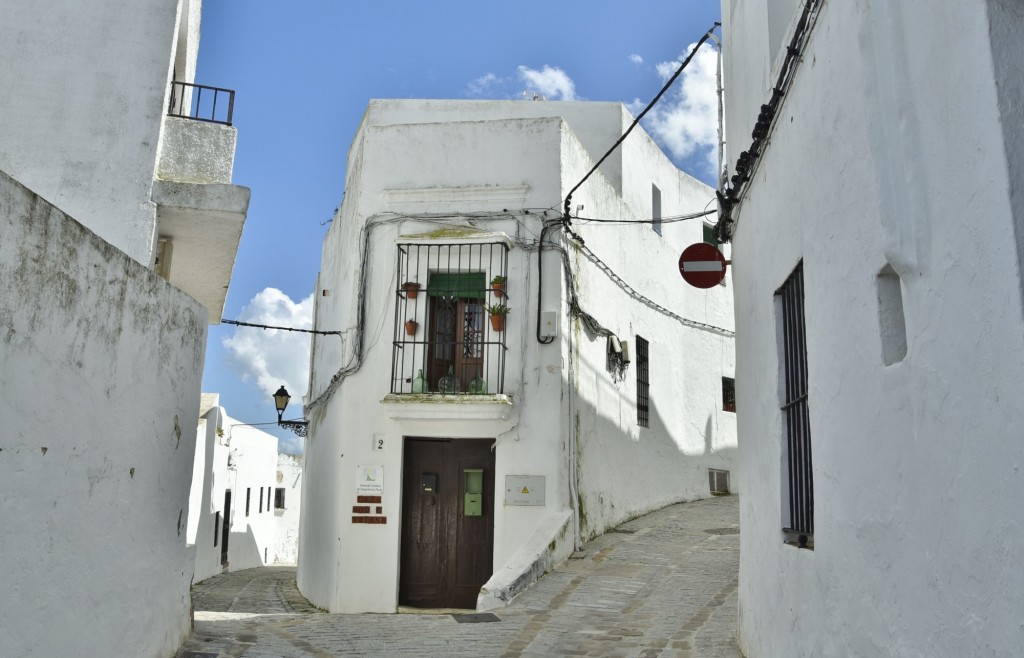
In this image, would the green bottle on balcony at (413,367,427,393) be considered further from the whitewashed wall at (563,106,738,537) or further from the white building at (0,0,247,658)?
the white building at (0,0,247,658)

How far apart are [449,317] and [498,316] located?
745mm

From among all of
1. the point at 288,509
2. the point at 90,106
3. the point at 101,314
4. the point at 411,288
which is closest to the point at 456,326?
the point at 411,288

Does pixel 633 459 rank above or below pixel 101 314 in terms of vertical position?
below

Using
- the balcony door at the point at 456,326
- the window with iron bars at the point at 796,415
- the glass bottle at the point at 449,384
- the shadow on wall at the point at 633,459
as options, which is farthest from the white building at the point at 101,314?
the shadow on wall at the point at 633,459

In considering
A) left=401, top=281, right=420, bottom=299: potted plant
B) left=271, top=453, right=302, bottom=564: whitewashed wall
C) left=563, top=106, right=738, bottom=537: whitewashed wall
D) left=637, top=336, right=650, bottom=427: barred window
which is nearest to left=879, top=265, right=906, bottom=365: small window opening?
left=563, top=106, right=738, bottom=537: whitewashed wall

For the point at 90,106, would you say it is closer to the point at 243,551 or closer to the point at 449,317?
the point at 449,317

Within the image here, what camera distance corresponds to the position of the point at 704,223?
17.8 m

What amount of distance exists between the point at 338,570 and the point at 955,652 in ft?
29.7

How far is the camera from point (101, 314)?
5379mm

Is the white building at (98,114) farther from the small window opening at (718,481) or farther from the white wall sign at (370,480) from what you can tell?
the small window opening at (718,481)

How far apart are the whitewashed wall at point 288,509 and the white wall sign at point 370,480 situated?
712 inches

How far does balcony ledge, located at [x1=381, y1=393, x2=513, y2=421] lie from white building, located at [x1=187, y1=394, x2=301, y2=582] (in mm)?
5534

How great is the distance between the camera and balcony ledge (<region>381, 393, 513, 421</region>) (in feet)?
35.2

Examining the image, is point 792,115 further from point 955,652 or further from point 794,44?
point 955,652
